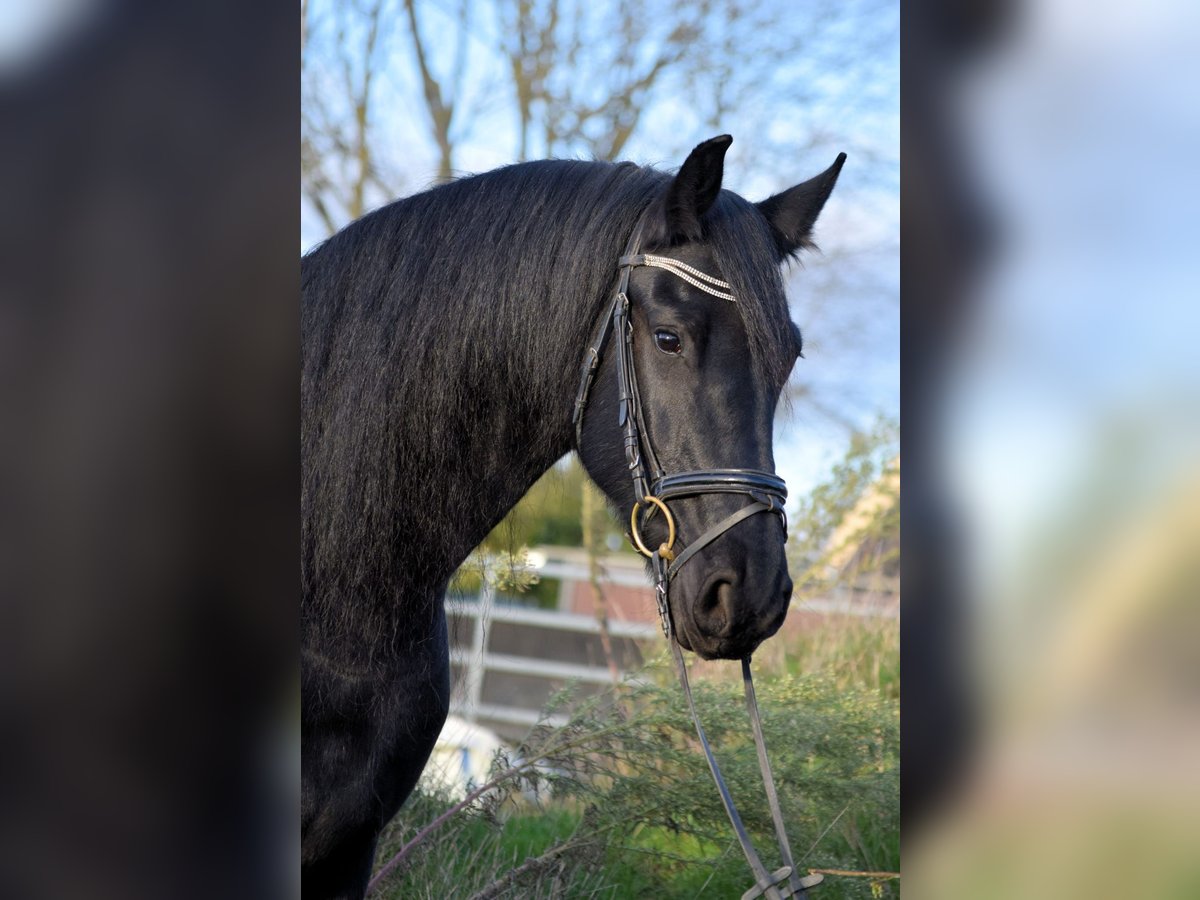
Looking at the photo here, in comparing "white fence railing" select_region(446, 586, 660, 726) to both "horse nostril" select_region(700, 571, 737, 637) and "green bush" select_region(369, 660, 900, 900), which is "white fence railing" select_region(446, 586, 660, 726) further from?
"horse nostril" select_region(700, 571, 737, 637)

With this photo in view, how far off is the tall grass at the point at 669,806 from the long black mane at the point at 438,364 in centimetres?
149

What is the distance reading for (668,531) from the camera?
67.4 inches

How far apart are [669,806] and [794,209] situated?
2126 mm

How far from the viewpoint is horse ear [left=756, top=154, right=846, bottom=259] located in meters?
1.95

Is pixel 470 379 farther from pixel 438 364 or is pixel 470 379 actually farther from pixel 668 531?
pixel 668 531

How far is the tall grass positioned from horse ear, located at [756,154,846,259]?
1.85 m

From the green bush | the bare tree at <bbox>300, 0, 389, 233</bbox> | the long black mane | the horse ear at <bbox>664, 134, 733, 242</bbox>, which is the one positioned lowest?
the green bush

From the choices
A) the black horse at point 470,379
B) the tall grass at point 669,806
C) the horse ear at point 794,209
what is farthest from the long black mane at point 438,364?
the tall grass at point 669,806

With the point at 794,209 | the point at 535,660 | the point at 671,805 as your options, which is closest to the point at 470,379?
the point at 794,209

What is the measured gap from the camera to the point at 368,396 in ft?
6.01
